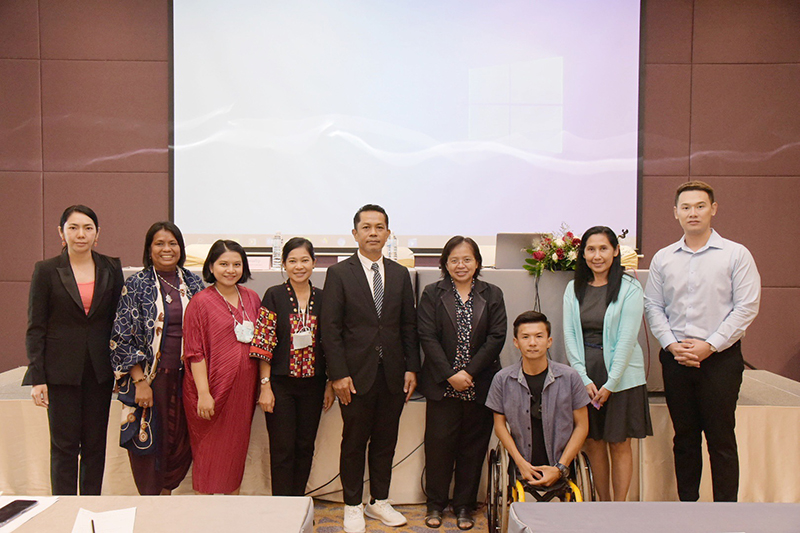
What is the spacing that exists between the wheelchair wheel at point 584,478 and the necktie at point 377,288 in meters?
1.08

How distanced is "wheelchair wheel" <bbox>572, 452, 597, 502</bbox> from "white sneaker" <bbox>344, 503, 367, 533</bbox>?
1019 millimetres

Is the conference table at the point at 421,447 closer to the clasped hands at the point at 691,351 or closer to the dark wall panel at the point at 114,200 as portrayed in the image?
the clasped hands at the point at 691,351

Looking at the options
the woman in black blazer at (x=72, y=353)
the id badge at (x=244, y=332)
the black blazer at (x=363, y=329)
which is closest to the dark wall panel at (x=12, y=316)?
the woman in black blazer at (x=72, y=353)

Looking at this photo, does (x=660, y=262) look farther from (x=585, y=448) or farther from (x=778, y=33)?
(x=778, y=33)

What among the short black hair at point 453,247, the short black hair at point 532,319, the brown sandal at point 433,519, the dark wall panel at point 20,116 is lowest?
the brown sandal at point 433,519

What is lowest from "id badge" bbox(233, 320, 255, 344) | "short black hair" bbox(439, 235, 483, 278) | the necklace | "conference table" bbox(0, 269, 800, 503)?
"conference table" bbox(0, 269, 800, 503)

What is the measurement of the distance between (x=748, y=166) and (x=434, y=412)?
3.84 m

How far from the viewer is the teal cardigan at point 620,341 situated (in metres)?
2.40

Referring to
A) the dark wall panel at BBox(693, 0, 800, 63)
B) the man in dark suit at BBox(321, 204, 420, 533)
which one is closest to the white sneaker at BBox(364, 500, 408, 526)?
the man in dark suit at BBox(321, 204, 420, 533)

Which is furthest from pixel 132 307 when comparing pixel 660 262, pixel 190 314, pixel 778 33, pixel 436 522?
pixel 778 33

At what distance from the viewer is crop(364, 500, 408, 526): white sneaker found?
258cm

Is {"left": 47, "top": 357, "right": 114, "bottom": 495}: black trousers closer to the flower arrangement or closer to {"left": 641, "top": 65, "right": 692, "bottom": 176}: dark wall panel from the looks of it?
the flower arrangement

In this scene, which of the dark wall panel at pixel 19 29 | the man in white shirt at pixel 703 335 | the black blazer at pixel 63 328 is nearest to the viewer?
the black blazer at pixel 63 328

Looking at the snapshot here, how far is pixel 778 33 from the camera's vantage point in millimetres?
4535
